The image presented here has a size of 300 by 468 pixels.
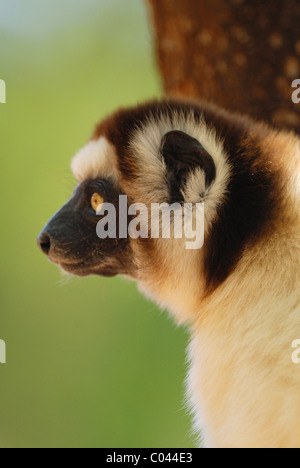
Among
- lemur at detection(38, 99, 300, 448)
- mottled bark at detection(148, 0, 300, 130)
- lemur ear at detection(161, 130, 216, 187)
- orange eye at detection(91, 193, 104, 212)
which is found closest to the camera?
lemur at detection(38, 99, 300, 448)

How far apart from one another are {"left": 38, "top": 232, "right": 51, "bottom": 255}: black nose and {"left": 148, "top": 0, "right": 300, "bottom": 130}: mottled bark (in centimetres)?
123

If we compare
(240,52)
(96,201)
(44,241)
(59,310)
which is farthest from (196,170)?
(59,310)

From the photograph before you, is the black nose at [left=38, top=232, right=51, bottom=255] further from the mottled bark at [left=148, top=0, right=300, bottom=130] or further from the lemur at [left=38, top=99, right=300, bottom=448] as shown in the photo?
the mottled bark at [left=148, top=0, right=300, bottom=130]

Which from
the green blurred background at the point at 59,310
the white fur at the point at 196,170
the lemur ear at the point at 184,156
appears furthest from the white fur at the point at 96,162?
the green blurred background at the point at 59,310

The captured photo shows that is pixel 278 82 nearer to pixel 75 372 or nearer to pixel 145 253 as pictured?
pixel 145 253

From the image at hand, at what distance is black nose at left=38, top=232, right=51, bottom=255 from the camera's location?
2.51 m

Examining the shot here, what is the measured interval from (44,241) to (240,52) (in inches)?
54.9

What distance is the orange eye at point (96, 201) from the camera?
243cm

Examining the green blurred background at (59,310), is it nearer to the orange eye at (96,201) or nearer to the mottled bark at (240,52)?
the mottled bark at (240,52)

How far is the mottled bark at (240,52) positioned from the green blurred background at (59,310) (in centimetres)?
196

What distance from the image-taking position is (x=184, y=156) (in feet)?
7.26

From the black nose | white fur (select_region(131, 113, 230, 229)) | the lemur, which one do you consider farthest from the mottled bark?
the black nose

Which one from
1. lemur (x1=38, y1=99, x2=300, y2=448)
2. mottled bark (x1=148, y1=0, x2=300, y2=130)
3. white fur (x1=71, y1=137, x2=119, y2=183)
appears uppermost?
mottled bark (x1=148, y1=0, x2=300, y2=130)

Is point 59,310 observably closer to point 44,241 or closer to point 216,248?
point 44,241
